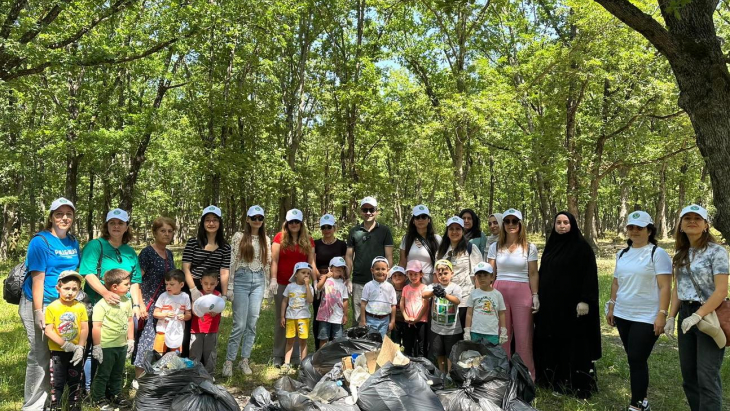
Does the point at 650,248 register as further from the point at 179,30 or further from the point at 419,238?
the point at 179,30

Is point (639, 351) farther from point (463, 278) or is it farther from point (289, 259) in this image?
point (289, 259)

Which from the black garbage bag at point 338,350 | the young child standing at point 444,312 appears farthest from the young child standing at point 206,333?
the young child standing at point 444,312

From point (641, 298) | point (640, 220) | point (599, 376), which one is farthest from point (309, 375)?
point (599, 376)

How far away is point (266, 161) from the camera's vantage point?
17156mm

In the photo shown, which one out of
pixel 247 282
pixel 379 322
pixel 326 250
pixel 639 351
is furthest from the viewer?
A: pixel 326 250

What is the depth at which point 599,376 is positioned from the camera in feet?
18.2

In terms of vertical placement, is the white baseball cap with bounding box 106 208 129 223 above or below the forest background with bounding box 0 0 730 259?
below

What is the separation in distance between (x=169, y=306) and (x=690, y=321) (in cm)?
455

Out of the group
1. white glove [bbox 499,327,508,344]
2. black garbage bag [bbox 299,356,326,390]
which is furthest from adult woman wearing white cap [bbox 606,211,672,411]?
black garbage bag [bbox 299,356,326,390]

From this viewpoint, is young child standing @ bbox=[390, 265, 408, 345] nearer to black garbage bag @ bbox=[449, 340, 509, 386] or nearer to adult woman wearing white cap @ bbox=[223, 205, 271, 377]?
black garbage bag @ bbox=[449, 340, 509, 386]

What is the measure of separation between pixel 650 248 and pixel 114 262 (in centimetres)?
484

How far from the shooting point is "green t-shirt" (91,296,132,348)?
4043 mm

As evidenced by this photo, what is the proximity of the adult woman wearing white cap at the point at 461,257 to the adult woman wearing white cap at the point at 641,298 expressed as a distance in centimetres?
149

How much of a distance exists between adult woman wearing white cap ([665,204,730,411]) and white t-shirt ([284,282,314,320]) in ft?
11.5
